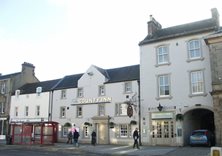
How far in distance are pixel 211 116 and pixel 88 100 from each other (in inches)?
583

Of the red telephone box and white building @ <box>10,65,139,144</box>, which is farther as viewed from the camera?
white building @ <box>10,65,139,144</box>

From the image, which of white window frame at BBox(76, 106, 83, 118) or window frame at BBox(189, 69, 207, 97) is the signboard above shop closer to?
window frame at BBox(189, 69, 207, 97)

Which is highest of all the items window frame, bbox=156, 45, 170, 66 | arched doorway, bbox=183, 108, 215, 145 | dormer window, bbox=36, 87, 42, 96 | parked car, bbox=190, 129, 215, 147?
window frame, bbox=156, 45, 170, 66

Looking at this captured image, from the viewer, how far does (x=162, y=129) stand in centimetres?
2803

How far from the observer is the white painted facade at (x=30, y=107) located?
38969mm

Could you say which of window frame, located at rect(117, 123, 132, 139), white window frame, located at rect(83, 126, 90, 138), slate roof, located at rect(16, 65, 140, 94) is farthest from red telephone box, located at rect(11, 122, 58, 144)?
slate roof, located at rect(16, 65, 140, 94)

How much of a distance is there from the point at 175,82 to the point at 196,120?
18.7ft

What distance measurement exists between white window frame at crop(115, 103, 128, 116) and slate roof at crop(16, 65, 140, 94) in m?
2.89

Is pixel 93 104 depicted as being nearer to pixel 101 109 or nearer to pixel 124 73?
pixel 101 109

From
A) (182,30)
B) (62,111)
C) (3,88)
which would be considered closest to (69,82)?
(62,111)

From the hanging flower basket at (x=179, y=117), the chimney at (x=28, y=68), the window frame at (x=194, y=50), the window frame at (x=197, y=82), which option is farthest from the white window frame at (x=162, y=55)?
the chimney at (x=28, y=68)

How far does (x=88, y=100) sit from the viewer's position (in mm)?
34406

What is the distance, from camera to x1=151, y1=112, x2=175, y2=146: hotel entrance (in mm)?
27438

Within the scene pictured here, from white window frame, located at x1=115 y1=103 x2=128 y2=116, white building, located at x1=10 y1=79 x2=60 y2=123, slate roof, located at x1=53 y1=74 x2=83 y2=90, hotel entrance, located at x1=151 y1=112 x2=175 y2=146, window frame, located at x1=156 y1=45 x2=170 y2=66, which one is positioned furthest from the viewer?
white building, located at x1=10 y1=79 x2=60 y2=123
